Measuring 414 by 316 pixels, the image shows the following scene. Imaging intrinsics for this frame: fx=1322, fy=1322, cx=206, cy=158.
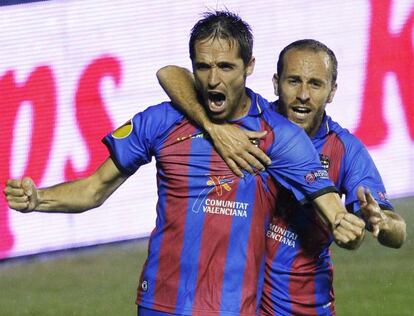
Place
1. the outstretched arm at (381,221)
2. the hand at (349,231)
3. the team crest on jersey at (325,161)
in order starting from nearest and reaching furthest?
the hand at (349,231) → the outstretched arm at (381,221) → the team crest on jersey at (325,161)

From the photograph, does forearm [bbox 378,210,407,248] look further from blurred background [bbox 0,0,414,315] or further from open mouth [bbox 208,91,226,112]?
blurred background [bbox 0,0,414,315]

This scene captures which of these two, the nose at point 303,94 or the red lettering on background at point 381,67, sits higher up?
the nose at point 303,94

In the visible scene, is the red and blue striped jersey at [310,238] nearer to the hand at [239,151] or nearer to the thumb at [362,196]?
the hand at [239,151]

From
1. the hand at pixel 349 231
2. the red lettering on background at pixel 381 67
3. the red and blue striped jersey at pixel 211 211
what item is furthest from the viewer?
the red lettering on background at pixel 381 67

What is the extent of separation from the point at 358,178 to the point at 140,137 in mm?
1088

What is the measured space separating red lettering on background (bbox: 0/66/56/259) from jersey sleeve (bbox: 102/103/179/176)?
10.9ft

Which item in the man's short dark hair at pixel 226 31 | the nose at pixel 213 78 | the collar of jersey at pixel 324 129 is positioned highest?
the man's short dark hair at pixel 226 31

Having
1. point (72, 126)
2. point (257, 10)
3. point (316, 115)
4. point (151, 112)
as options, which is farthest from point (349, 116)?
point (151, 112)

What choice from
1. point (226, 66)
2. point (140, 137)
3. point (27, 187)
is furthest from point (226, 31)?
point (27, 187)

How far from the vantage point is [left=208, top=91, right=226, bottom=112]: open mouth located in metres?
5.75

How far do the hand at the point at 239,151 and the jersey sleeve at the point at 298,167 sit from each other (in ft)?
0.18

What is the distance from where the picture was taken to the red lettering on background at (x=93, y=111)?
30.4ft

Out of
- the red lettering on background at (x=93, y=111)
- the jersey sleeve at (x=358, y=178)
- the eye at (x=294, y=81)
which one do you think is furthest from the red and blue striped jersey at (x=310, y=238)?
the red lettering on background at (x=93, y=111)

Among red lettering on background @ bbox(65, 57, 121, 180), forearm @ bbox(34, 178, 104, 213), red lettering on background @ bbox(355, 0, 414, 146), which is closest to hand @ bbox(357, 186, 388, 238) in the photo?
forearm @ bbox(34, 178, 104, 213)
